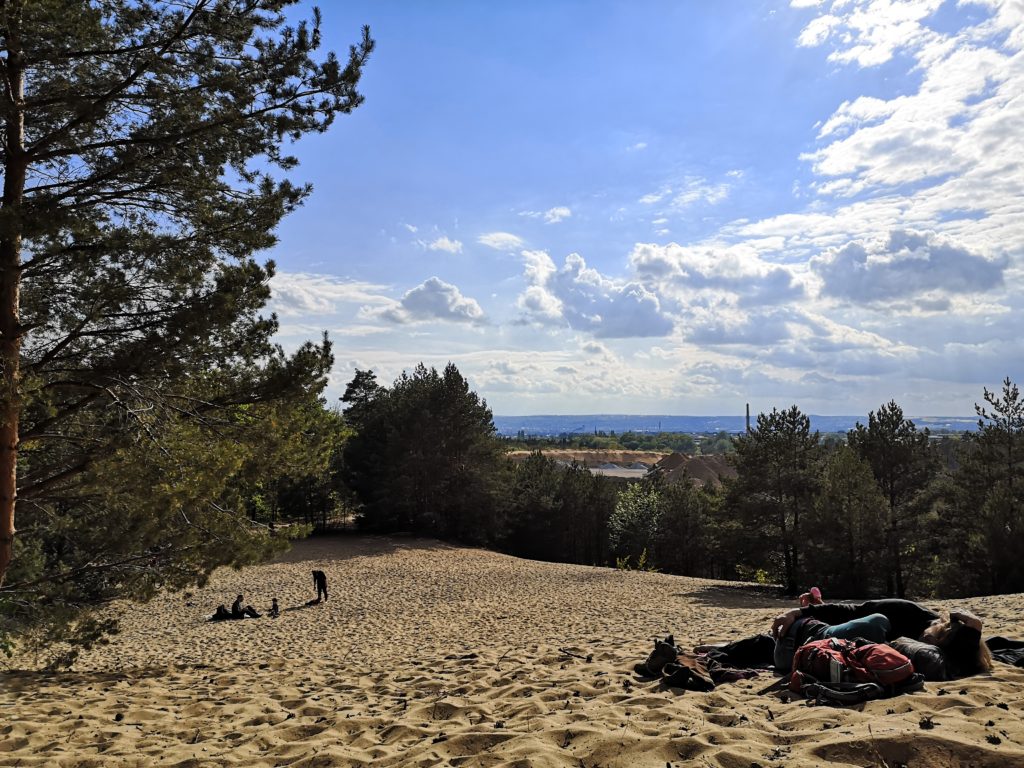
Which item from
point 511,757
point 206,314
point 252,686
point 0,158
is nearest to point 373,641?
point 252,686

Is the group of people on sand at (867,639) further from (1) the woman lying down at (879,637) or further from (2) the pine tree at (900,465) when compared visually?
(2) the pine tree at (900,465)

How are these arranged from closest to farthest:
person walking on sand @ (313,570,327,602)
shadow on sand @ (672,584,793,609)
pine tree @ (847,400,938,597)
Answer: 1. shadow on sand @ (672,584,793,609)
2. person walking on sand @ (313,570,327,602)
3. pine tree @ (847,400,938,597)

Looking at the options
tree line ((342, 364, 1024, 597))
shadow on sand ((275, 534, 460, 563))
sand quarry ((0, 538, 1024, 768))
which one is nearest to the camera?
sand quarry ((0, 538, 1024, 768))

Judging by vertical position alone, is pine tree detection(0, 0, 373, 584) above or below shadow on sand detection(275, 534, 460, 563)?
above

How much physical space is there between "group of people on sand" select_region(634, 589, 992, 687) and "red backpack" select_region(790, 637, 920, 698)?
0.80ft

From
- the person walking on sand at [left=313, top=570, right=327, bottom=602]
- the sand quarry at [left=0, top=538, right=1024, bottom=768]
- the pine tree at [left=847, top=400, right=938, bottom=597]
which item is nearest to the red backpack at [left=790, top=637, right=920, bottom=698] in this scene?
the sand quarry at [left=0, top=538, right=1024, bottom=768]

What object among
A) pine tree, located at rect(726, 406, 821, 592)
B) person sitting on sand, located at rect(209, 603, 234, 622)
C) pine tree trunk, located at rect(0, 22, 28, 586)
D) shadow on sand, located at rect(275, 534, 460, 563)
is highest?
pine tree trunk, located at rect(0, 22, 28, 586)

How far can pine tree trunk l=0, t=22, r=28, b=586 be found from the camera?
5.46 metres

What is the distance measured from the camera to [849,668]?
15.4 feet

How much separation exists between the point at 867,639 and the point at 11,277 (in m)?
8.44

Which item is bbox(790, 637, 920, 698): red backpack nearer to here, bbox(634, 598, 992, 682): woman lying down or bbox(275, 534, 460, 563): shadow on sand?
bbox(634, 598, 992, 682): woman lying down

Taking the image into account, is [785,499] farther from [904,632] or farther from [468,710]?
[468,710]

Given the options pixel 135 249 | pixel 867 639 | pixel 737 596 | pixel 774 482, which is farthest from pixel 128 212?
pixel 774 482

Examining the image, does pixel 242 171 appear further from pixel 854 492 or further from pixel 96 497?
pixel 854 492
